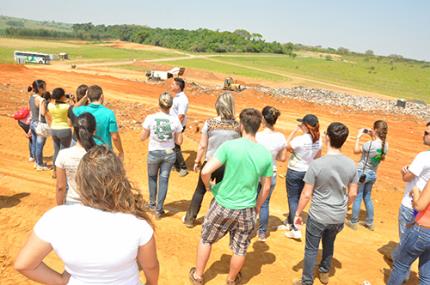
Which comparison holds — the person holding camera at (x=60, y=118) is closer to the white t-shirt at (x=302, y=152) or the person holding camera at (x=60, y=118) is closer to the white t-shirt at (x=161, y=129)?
the white t-shirt at (x=161, y=129)

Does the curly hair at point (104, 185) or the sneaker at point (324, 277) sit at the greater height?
the curly hair at point (104, 185)

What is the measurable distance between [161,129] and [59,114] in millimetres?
2122

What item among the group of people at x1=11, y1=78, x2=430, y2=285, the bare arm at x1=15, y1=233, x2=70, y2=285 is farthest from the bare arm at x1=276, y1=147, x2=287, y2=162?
the bare arm at x1=15, y1=233, x2=70, y2=285

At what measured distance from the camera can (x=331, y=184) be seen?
4027mm

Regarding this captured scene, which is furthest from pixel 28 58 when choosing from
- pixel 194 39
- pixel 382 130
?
pixel 194 39

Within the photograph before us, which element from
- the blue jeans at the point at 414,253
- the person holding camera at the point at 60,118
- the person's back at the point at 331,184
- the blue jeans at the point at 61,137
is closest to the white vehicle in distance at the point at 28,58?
the blue jeans at the point at 61,137

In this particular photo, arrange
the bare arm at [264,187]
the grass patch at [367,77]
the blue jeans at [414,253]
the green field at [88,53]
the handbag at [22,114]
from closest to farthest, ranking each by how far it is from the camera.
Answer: the blue jeans at [414,253] → the bare arm at [264,187] → the handbag at [22,114] → the grass patch at [367,77] → the green field at [88,53]

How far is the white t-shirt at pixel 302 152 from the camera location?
209 inches

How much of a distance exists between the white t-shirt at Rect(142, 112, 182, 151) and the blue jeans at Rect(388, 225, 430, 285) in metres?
3.41

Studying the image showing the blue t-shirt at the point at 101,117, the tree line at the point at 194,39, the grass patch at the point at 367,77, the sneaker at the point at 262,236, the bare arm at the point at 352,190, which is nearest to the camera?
the bare arm at the point at 352,190

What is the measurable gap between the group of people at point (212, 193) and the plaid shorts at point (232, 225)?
11 millimetres

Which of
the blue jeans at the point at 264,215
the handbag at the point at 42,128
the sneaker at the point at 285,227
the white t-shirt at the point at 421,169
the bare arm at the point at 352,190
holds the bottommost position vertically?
the sneaker at the point at 285,227

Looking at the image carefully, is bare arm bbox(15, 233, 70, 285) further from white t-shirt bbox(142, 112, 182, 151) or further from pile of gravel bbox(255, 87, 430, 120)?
pile of gravel bbox(255, 87, 430, 120)

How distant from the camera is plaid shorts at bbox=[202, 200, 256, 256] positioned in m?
3.88
